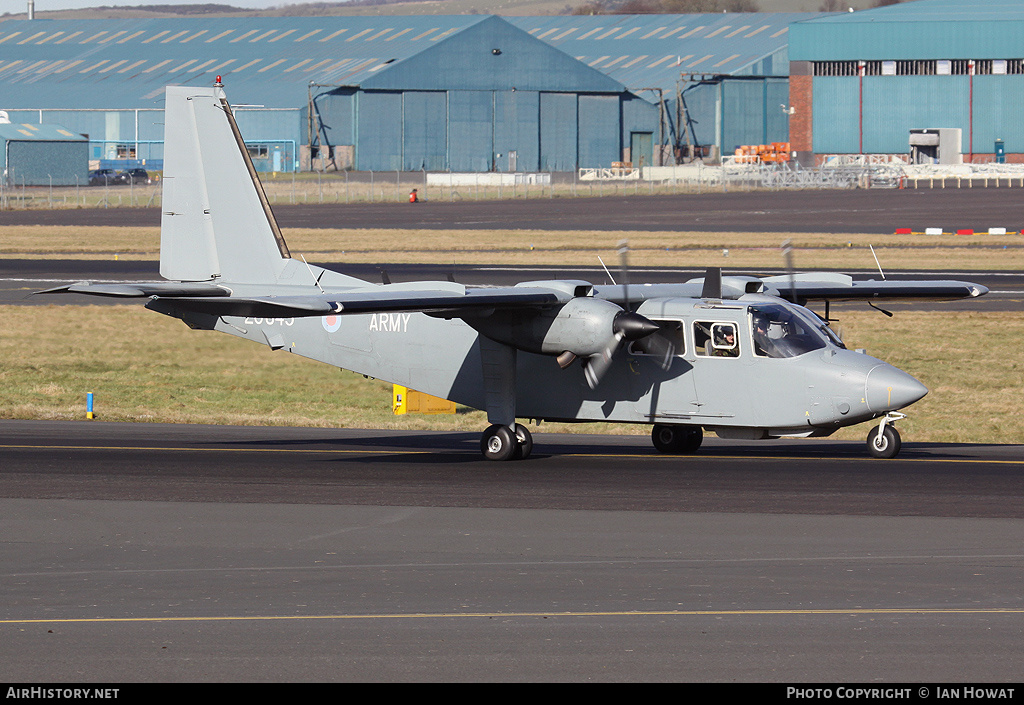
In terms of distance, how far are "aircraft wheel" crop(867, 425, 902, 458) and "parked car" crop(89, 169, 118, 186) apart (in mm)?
120996

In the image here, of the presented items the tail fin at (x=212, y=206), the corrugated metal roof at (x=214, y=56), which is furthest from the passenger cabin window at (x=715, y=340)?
the corrugated metal roof at (x=214, y=56)

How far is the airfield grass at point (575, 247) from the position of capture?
6438 centimetres

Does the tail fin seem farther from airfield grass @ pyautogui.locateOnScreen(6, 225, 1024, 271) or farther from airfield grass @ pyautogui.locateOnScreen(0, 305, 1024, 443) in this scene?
airfield grass @ pyautogui.locateOnScreen(6, 225, 1024, 271)

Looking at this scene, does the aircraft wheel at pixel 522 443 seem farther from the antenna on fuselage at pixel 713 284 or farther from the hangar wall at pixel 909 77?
the hangar wall at pixel 909 77

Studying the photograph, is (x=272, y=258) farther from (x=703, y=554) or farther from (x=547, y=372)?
(x=703, y=554)

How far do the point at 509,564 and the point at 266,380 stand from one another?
69.7ft

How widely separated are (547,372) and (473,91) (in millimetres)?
116558

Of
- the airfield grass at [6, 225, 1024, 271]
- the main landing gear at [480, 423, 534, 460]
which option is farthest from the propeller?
the airfield grass at [6, 225, 1024, 271]

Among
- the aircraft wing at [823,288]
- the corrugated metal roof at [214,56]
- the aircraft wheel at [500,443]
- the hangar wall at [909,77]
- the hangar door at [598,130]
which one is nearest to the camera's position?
the aircraft wheel at [500,443]

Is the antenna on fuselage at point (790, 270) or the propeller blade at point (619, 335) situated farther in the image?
the antenna on fuselage at point (790, 270)

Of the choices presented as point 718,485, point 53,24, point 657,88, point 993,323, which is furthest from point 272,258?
point 53,24

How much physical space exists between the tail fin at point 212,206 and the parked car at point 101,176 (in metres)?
113

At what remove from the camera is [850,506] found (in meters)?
19.5

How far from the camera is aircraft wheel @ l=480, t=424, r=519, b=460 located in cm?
2419
